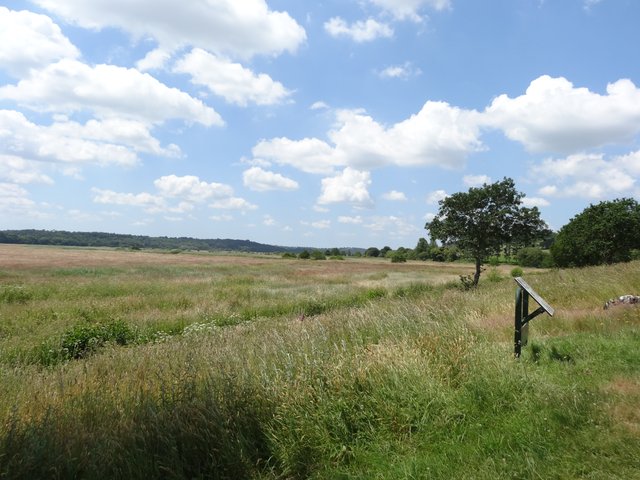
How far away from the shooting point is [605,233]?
3544 cm

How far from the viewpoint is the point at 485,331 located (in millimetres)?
7738

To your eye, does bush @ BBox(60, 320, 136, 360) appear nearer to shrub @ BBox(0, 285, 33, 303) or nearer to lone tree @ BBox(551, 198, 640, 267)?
shrub @ BBox(0, 285, 33, 303)

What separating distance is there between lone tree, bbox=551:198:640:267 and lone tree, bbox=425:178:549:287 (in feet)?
42.3

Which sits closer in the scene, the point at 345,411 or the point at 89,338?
the point at 345,411

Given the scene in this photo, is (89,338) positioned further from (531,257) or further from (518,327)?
(531,257)

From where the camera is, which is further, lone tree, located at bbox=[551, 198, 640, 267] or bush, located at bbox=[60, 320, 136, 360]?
lone tree, located at bbox=[551, 198, 640, 267]

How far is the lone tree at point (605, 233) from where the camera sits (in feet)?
112

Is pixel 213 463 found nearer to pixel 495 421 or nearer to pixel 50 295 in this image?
pixel 495 421

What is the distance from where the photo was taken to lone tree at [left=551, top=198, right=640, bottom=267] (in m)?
34.2

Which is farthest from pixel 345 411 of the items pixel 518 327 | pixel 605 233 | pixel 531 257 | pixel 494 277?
pixel 531 257

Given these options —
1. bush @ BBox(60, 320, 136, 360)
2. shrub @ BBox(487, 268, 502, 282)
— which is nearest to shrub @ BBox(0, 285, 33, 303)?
bush @ BBox(60, 320, 136, 360)

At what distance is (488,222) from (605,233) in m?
16.7

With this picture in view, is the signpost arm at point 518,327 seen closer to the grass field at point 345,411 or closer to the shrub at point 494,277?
the grass field at point 345,411

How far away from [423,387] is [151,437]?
120 inches
